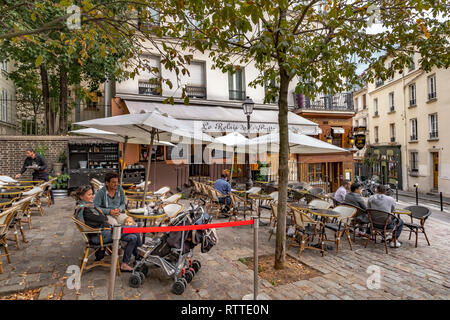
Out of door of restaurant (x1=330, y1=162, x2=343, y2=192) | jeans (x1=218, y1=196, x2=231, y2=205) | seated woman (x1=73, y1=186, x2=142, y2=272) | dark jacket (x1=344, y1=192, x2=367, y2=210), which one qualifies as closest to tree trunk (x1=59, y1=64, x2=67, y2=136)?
jeans (x1=218, y1=196, x2=231, y2=205)

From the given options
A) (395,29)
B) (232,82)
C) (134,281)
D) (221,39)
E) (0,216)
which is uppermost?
(232,82)

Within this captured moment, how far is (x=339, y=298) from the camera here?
11.6 feet

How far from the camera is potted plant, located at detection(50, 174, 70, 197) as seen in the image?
33.5ft

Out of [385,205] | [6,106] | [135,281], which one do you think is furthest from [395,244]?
[6,106]

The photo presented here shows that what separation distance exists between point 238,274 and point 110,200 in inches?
98.6

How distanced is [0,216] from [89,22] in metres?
3.21

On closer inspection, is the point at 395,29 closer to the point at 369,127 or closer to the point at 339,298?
the point at 339,298

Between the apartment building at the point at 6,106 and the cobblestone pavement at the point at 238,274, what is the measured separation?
39.6 feet

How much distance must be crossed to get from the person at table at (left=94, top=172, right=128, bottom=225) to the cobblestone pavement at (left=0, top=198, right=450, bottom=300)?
2.80ft

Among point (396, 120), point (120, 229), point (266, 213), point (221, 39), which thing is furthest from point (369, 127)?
point (120, 229)

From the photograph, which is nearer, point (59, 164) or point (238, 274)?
point (238, 274)

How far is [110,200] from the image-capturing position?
4590 mm

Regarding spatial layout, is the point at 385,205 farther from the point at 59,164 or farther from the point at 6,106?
the point at 6,106

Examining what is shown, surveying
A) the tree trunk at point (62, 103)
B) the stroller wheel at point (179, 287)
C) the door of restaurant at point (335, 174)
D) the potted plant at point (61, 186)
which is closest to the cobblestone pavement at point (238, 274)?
the stroller wheel at point (179, 287)
